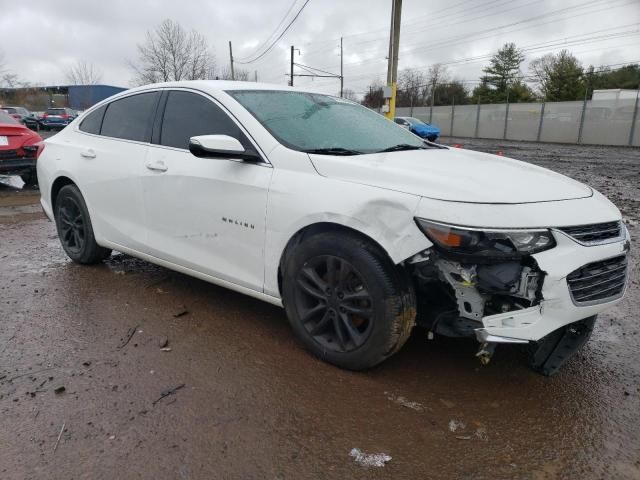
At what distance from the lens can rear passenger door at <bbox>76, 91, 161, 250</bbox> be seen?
3.93m

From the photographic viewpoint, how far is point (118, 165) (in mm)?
4023

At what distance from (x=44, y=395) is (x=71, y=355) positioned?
45 cm

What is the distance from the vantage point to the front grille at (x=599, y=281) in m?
2.44

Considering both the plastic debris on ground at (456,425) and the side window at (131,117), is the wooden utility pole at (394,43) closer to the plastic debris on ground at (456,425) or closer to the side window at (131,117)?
the side window at (131,117)

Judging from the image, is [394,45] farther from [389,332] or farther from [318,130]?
[389,332]

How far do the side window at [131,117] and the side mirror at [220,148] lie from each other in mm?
1002

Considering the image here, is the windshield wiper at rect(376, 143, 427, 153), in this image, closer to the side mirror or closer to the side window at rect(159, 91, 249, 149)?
the side mirror

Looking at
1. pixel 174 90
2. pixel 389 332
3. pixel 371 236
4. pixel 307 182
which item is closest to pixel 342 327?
pixel 389 332

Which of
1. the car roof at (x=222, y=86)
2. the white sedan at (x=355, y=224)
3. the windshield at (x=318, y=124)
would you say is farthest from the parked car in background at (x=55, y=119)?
the windshield at (x=318, y=124)

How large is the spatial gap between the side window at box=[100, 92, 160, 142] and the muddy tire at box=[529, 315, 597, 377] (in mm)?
3111

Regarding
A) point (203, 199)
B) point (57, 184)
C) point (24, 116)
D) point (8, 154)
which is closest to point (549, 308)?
point (203, 199)

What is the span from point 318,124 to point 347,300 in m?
1.31

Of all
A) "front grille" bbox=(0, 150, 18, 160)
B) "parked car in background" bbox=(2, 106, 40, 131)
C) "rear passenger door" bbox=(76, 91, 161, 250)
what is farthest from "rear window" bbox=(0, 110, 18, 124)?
"parked car in background" bbox=(2, 106, 40, 131)

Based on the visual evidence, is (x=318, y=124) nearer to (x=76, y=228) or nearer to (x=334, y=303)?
(x=334, y=303)
